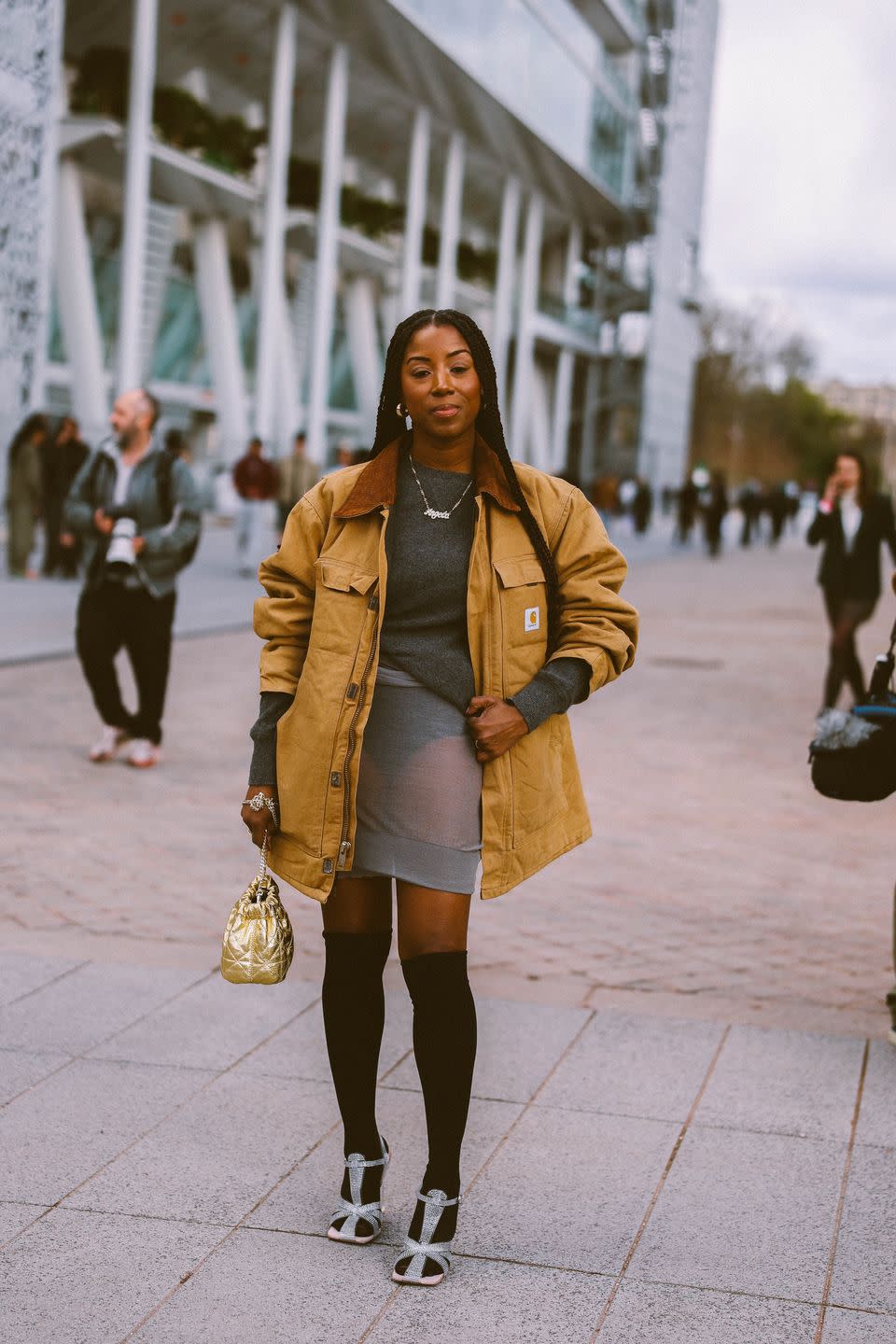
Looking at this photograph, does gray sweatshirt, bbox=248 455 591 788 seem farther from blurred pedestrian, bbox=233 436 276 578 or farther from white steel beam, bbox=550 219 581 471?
white steel beam, bbox=550 219 581 471

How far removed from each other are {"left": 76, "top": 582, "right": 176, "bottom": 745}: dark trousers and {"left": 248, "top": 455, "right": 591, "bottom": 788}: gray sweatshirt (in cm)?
577

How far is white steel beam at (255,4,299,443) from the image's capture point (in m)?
33.4

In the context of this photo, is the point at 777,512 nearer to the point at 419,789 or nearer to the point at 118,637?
the point at 118,637

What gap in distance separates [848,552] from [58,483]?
1183 centimetres

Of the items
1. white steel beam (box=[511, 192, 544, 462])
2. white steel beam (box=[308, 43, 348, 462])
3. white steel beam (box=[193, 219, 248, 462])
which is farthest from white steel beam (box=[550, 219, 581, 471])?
white steel beam (box=[308, 43, 348, 462])

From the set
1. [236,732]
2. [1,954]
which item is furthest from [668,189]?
[1,954]

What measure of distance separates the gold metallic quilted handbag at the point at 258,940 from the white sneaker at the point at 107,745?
5.96 metres

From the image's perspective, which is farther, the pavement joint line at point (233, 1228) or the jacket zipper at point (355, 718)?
the jacket zipper at point (355, 718)

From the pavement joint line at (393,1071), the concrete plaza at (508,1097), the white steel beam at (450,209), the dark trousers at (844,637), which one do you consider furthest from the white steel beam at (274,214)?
the pavement joint line at (393,1071)

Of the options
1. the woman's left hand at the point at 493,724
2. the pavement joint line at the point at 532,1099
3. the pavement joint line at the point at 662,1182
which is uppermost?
the woman's left hand at the point at 493,724

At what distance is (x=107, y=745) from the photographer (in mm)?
9438

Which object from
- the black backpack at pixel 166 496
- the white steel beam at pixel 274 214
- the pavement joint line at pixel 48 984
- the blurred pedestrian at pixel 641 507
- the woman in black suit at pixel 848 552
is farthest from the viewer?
the blurred pedestrian at pixel 641 507

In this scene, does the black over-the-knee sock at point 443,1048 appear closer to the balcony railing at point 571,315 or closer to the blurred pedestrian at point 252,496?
the blurred pedestrian at point 252,496

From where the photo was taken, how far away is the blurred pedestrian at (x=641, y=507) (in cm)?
4916
